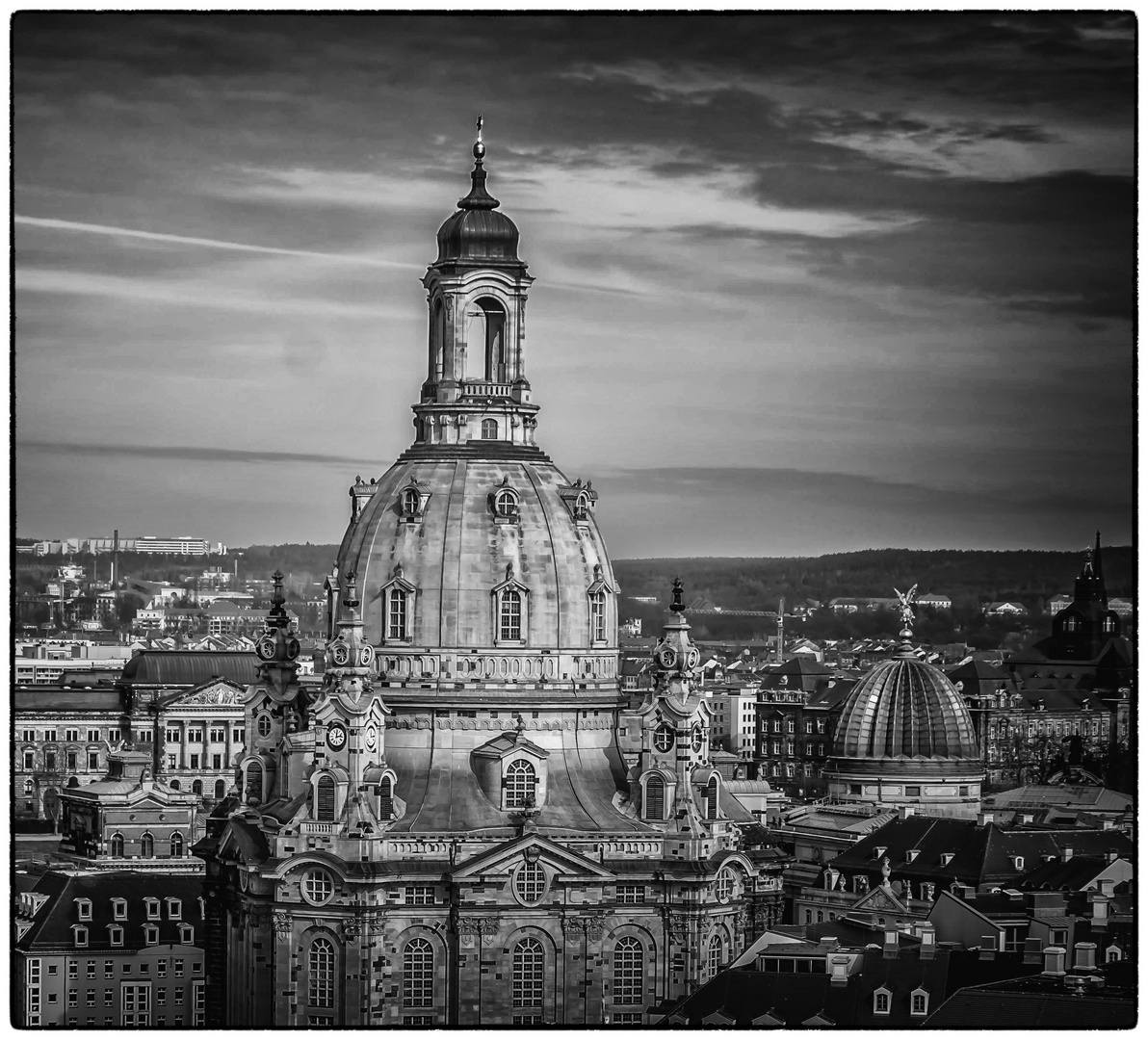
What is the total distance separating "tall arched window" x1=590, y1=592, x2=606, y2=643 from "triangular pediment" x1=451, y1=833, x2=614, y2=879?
4631 mm

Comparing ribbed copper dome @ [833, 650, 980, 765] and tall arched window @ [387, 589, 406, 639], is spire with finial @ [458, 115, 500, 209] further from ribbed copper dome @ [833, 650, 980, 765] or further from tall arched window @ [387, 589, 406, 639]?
ribbed copper dome @ [833, 650, 980, 765]

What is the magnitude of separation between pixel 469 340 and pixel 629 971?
37.4ft

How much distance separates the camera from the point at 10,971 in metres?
65.4

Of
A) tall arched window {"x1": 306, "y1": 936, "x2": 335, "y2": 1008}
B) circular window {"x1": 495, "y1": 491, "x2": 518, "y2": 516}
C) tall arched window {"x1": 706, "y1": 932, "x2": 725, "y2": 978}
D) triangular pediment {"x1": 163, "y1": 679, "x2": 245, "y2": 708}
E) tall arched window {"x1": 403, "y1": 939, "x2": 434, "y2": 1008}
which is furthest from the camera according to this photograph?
triangular pediment {"x1": 163, "y1": 679, "x2": 245, "y2": 708}

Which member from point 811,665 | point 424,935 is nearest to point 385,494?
point 424,935

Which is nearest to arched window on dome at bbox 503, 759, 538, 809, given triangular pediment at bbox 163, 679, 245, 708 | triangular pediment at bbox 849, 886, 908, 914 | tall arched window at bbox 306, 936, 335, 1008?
tall arched window at bbox 306, 936, 335, 1008

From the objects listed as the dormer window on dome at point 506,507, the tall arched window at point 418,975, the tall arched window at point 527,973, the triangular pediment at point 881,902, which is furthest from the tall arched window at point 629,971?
the dormer window on dome at point 506,507

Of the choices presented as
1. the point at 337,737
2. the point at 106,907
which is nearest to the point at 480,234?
the point at 337,737

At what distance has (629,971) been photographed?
71875mm

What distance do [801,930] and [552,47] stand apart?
654 inches

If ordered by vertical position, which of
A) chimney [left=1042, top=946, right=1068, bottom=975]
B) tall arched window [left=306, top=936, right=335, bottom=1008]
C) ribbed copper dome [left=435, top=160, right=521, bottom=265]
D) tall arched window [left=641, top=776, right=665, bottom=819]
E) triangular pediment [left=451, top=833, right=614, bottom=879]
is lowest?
tall arched window [left=306, top=936, right=335, bottom=1008]

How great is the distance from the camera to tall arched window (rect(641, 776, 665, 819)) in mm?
73250

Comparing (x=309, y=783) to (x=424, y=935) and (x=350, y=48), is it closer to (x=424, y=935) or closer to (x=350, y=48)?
(x=424, y=935)

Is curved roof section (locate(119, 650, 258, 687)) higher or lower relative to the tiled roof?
higher
